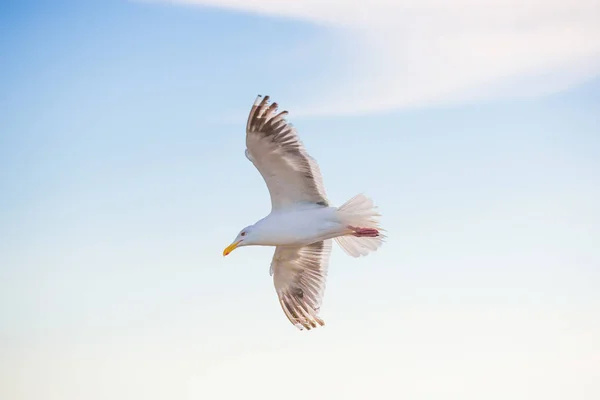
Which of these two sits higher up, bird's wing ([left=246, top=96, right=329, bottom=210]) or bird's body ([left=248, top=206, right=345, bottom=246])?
bird's wing ([left=246, top=96, right=329, bottom=210])

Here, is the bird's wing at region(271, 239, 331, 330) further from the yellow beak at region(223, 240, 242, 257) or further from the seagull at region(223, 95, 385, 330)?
the yellow beak at region(223, 240, 242, 257)

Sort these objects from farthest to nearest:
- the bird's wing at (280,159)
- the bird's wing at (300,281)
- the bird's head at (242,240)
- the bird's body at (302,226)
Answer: the bird's wing at (300,281), the bird's head at (242,240), the bird's body at (302,226), the bird's wing at (280,159)

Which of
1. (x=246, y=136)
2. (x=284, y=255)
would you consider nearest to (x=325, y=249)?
(x=284, y=255)

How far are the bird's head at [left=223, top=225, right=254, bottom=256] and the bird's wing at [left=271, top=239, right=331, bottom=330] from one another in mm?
671

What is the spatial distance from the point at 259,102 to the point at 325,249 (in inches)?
90.1

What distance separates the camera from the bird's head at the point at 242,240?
10422 mm

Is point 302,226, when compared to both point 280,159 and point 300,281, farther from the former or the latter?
point 300,281

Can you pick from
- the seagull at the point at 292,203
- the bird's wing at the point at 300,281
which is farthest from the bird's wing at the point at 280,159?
the bird's wing at the point at 300,281

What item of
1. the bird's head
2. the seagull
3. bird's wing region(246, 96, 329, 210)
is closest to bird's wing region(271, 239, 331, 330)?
the seagull

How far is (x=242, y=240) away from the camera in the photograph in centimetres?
1046

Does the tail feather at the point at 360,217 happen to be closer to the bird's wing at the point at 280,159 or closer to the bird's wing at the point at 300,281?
the bird's wing at the point at 280,159

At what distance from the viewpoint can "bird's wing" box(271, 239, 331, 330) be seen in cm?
1105

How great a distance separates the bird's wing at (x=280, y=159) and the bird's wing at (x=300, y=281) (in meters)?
0.89

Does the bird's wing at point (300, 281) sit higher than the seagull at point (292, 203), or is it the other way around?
the seagull at point (292, 203)
